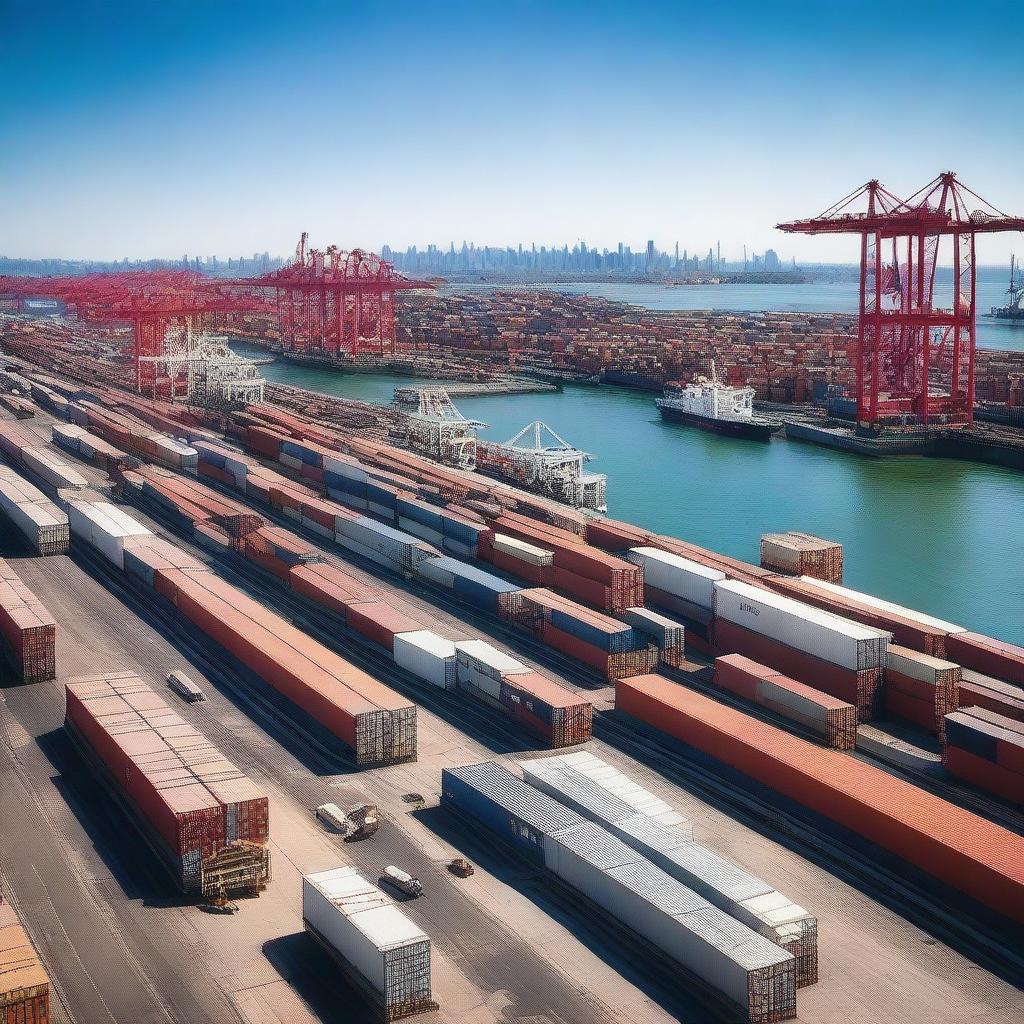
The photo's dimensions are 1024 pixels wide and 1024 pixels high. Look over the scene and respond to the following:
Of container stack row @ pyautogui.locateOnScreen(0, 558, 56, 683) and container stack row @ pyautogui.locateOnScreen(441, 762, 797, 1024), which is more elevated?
container stack row @ pyautogui.locateOnScreen(0, 558, 56, 683)

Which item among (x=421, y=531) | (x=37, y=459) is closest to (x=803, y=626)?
(x=421, y=531)

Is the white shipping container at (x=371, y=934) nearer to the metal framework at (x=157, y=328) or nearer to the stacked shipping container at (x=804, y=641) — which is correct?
the stacked shipping container at (x=804, y=641)

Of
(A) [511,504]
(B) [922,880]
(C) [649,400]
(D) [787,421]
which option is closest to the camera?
(B) [922,880]

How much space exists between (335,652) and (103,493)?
14048 millimetres

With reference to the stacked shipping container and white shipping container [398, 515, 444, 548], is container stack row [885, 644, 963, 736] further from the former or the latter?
white shipping container [398, 515, 444, 548]

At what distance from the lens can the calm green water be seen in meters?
26.9

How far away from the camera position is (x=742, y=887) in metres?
11.1

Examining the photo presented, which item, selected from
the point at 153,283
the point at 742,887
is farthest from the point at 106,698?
the point at 153,283

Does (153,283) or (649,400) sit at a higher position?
(153,283)

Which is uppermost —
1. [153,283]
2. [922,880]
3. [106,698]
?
[153,283]

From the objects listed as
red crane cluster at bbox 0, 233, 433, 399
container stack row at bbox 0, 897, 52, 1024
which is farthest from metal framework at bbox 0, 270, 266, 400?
container stack row at bbox 0, 897, 52, 1024

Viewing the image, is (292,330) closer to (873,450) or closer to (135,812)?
(873,450)

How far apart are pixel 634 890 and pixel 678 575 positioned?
10.2 metres

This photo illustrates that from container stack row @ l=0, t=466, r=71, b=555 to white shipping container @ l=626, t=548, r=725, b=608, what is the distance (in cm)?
1214
